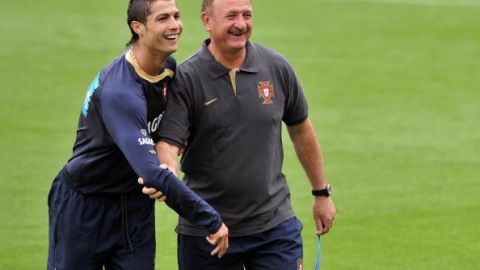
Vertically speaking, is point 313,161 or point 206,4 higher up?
point 206,4

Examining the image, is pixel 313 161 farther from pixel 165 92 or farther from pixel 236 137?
pixel 165 92

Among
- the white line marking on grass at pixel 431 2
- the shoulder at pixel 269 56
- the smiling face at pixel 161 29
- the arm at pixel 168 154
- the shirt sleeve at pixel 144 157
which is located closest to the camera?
the shirt sleeve at pixel 144 157

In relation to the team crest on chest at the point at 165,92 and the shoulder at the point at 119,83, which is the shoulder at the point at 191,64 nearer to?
the team crest on chest at the point at 165,92

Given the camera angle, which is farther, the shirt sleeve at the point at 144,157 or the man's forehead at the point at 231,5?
the man's forehead at the point at 231,5

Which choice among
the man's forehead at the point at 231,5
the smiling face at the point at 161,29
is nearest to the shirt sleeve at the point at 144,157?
the smiling face at the point at 161,29

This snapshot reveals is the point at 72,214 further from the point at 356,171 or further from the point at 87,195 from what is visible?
the point at 356,171

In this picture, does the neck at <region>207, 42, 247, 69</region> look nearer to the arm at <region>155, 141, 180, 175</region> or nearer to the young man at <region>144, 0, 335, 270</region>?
the young man at <region>144, 0, 335, 270</region>

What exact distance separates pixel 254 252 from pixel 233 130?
30.8 inches

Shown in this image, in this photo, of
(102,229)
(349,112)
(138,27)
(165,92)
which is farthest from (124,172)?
(349,112)

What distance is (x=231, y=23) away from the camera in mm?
7480

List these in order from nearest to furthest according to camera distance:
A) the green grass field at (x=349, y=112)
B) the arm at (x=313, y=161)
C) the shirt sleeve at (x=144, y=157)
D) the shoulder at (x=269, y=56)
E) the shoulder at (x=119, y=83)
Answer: the shirt sleeve at (x=144, y=157)
the shoulder at (x=119, y=83)
the shoulder at (x=269, y=56)
the arm at (x=313, y=161)
the green grass field at (x=349, y=112)

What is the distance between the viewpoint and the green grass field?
37.9 ft

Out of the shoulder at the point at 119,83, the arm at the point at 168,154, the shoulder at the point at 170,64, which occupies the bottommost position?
the arm at the point at 168,154

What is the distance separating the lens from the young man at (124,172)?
7008 mm
